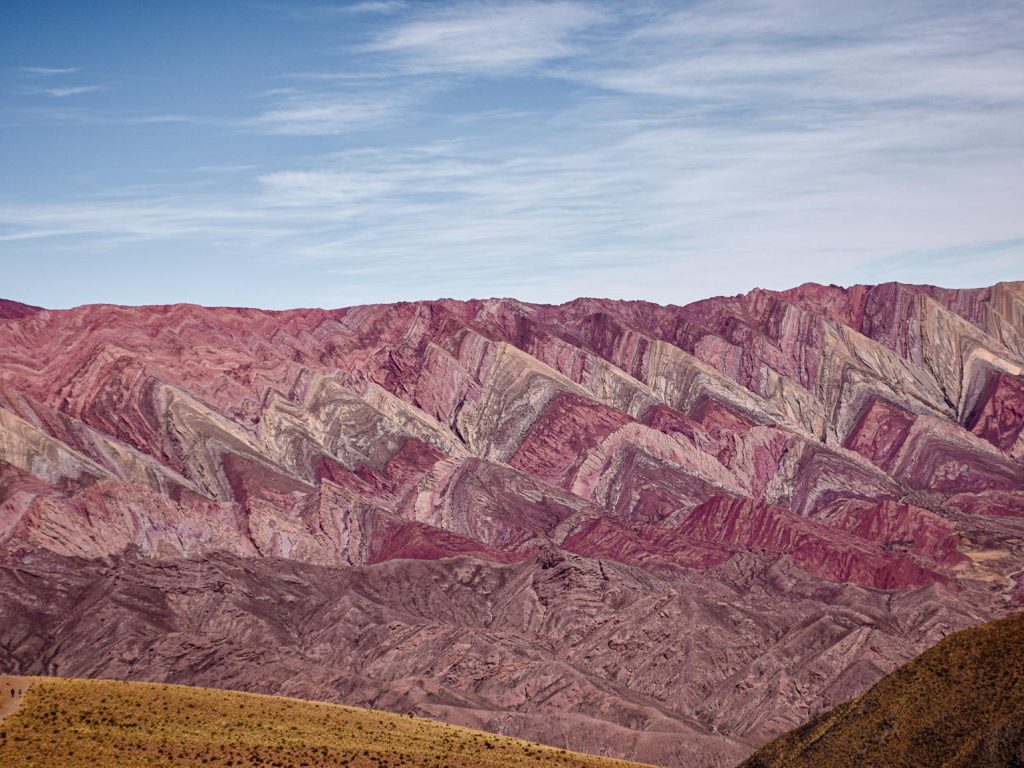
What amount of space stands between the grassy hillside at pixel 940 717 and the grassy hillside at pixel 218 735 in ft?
39.2

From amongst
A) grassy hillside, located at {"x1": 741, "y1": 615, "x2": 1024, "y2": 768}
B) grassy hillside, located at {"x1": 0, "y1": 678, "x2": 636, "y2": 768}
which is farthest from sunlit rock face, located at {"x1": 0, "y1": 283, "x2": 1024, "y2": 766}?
grassy hillside, located at {"x1": 741, "y1": 615, "x2": 1024, "y2": 768}

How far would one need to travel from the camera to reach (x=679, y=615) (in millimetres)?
145750

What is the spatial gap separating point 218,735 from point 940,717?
100 feet

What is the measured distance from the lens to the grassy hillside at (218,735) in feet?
197

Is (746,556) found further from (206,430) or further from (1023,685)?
(1023,685)

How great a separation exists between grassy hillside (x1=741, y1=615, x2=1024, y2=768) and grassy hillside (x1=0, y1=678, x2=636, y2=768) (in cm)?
1195

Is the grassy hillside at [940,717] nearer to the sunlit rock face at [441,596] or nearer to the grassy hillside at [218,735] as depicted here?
the grassy hillside at [218,735]

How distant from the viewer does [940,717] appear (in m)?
54.2

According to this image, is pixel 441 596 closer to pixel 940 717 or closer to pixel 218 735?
pixel 218 735

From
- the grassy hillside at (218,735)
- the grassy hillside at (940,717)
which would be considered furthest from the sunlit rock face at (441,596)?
the grassy hillside at (940,717)

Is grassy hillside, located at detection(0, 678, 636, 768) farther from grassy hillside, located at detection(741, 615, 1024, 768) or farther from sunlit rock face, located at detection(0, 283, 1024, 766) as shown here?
sunlit rock face, located at detection(0, 283, 1024, 766)

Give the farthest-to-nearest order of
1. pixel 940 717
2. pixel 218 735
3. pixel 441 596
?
1. pixel 441 596
2. pixel 218 735
3. pixel 940 717

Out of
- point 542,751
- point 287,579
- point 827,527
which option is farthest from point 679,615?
point 542,751

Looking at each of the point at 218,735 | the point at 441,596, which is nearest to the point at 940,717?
the point at 218,735
